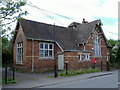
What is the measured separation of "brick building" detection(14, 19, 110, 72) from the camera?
2194 cm

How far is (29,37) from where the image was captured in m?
21.5

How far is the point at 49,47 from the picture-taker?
23.8 meters

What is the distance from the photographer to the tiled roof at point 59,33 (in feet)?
75.4

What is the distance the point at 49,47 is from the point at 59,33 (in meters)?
4.22

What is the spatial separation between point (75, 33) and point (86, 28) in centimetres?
223

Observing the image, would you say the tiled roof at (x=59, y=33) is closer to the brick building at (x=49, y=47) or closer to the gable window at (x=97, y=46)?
the brick building at (x=49, y=47)

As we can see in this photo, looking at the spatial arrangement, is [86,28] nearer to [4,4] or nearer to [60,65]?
[60,65]

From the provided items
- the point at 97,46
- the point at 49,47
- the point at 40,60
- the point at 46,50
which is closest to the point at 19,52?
the point at 40,60

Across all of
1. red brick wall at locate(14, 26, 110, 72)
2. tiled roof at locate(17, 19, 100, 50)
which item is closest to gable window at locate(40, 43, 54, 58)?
red brick wall at locate(14, 26, 110, 72)

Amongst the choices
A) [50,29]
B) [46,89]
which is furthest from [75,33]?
[46,89]

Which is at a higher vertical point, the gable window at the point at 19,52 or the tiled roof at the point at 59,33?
the tiled roof at the point at 59,33

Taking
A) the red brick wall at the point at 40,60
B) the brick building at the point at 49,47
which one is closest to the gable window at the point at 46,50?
the brick building at the point at 49,47

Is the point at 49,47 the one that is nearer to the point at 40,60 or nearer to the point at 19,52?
the point at 40,60

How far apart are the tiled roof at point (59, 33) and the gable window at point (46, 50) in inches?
36.4
